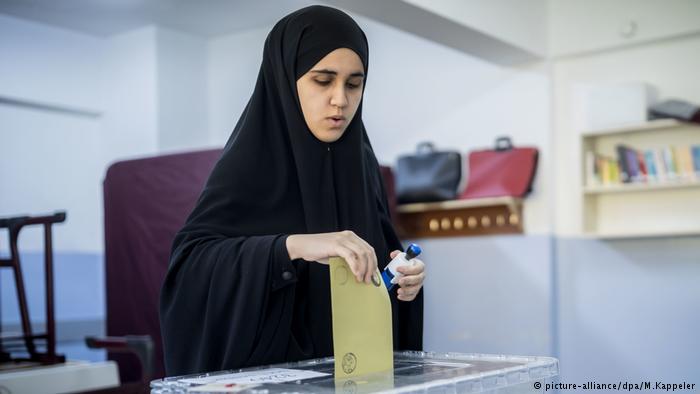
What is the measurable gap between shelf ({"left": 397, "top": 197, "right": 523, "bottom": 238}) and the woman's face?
300 cm

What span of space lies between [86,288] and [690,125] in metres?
4.05

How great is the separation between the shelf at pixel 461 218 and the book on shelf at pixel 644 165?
0.47m

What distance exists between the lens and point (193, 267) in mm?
1344

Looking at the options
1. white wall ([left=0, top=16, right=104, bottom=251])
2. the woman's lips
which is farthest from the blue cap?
white wall ([left=0, top=16, right=104, bottom=251])

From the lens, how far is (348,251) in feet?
3.69

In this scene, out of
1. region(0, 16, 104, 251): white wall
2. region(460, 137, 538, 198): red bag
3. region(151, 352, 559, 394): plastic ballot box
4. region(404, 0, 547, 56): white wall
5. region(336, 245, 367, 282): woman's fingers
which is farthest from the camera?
region(0, 16, 104, 251): white wall

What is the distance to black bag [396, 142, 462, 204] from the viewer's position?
14.8 ft

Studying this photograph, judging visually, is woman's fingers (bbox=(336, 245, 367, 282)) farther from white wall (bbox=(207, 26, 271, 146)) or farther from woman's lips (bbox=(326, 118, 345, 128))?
white wall (bbox=(207, 26, 271, 146))

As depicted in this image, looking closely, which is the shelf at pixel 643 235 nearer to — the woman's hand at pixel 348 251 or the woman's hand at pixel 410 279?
the woman's hand at pixel 410 279

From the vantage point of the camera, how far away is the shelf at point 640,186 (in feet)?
12.5

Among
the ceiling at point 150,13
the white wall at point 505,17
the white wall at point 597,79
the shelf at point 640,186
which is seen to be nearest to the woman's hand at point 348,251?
the white wall at point 505,17

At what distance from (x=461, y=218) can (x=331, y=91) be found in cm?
328

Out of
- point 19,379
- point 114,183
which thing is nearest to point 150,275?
point 114,183

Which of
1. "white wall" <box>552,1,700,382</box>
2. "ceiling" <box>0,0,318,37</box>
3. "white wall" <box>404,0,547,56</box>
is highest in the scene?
"ceiling" <box>0,0,318,37</box>
